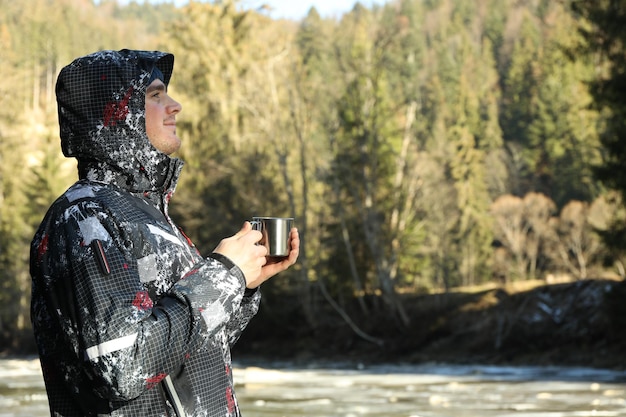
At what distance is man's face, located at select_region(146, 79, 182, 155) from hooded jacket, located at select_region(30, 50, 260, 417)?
5 centimetres

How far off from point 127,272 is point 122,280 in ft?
0.11

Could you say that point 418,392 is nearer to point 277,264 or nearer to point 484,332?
point 484,332

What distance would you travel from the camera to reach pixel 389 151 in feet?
122

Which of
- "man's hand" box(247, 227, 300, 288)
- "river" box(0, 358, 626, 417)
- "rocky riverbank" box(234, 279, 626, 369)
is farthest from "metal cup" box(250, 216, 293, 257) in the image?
"rocky riverbank" box(234, 279, 626, 369)

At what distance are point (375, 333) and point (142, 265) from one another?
90.1ft

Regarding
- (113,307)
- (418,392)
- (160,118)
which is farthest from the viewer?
(418,392)

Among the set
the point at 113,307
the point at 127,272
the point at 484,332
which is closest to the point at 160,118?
the point at 127,272

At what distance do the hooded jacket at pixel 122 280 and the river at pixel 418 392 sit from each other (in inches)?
427

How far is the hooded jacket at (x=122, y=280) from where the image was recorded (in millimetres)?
2561

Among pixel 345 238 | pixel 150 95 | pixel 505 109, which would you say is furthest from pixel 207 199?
pixel 505 109

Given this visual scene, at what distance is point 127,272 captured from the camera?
8.63 ft

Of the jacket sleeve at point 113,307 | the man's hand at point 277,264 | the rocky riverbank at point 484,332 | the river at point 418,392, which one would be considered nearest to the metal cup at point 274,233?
the man's hand at point 277,264

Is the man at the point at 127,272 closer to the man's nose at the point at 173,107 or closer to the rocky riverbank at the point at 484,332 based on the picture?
the man's nose at the point at 173,107

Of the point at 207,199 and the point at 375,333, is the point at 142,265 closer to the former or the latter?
the point at 375,333
